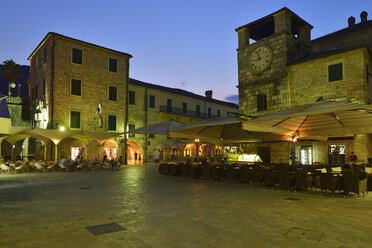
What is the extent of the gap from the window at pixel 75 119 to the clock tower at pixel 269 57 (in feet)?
44.9

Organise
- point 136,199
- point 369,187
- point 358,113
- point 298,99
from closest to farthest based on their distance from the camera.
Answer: point 136,199
point 358,113
point 369,187
point 298,99

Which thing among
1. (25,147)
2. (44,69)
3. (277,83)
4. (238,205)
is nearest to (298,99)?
(277,83)

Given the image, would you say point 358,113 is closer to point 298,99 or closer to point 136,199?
point 136,199

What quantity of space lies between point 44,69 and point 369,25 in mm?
26349

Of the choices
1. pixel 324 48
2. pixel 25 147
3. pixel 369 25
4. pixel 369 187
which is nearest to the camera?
pixel 369 187

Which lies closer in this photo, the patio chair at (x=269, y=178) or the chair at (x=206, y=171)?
the patio chair at (x=269, y=178)

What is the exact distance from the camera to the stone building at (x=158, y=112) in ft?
93.4

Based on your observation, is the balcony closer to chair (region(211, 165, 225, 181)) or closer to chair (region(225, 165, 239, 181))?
chair (region(211, 165, 225, 181))

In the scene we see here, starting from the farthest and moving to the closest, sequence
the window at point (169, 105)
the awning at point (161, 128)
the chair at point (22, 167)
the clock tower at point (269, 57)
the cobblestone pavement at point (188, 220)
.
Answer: the window at point (169, 105) < the clock tower at point (269, 57) < the chair at point (22, 167) < the awning at point (161, 128) < the cobblestone pavement at point (188, 220)

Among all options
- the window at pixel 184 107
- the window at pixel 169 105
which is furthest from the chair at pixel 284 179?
the window at pixel 184 107

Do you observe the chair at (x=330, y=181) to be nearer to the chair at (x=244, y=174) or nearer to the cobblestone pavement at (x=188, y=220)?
the cobblestone pavement at (x=188, y=220)

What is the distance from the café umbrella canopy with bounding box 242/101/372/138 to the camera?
7566mm

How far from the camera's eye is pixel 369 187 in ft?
28.1

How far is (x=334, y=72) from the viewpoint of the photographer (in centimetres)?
1545
